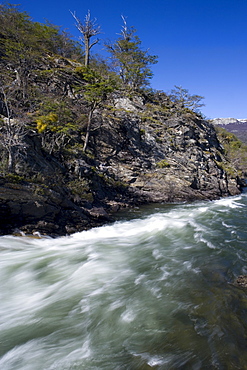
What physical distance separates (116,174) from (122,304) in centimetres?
1504

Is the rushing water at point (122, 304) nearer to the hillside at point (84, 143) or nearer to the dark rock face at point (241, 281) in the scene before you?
the dark rock face at point (241, 281)

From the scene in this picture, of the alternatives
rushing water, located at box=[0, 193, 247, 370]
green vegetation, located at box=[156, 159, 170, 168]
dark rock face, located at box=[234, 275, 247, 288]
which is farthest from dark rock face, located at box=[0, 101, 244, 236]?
dark rock face, located at box=[234, 275, 247, 288]

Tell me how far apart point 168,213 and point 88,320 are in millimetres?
10940

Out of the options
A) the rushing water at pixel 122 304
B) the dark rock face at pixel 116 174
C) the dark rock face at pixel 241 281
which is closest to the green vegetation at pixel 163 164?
the dark rock face at pixel 116 174

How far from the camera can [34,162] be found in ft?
40.3

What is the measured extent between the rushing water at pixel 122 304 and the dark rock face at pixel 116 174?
1475mm

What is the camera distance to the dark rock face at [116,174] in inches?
371

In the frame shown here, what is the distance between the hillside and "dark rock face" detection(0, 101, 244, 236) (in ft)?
0.20

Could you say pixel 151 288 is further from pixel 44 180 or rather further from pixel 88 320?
pixel 44 180

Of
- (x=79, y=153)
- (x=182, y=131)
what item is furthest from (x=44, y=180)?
(x=182, y=131)

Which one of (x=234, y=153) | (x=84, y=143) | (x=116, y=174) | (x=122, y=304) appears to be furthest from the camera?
(x=234, y=153)

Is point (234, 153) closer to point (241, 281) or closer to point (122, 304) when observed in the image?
point (241, 281)

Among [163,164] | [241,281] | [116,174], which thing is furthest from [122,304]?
[163,164]

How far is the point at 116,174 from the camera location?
63.9ft
